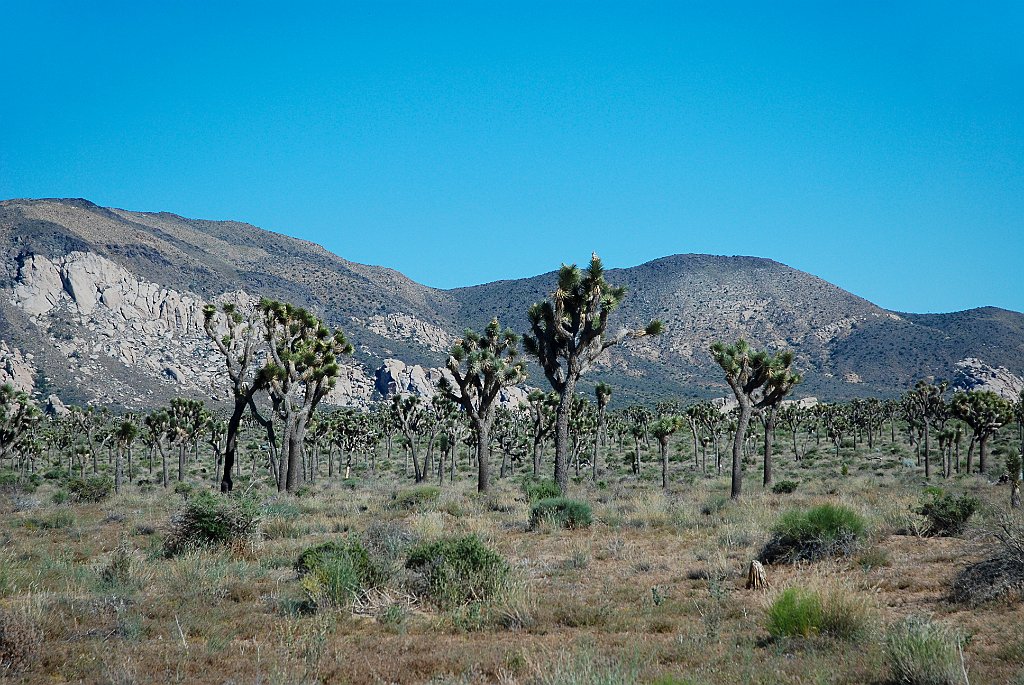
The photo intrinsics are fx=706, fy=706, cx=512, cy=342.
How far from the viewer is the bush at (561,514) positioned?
15141 mm

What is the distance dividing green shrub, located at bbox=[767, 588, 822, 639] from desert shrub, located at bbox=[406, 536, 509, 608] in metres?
3.13

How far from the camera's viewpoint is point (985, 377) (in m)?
114

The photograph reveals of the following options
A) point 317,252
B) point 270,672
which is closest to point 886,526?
point 270,672

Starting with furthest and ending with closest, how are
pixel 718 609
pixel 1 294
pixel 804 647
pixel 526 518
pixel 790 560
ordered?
pixel 1 294, pixel 526 518, pixel 790 560, pixel 718 609, pixel 804 647

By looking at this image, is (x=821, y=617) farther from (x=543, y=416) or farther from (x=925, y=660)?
(x=543, y=416)

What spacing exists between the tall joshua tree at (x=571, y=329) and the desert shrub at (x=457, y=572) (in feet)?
40.2

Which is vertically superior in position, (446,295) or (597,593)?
(446,295)

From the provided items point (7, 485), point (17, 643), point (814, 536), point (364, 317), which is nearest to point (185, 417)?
point (7, 485)

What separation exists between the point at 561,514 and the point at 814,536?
19.0ft

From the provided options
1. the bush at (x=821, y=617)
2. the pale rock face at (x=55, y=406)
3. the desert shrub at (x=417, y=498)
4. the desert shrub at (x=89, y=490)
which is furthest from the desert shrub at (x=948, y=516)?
the pale rock face at (x=55, y=406)

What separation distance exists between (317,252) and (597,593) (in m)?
192

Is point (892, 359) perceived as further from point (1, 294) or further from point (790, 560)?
point (1, 294)

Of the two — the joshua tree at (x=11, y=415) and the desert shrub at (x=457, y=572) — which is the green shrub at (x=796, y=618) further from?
the joshua tree at (x=11, y=415)

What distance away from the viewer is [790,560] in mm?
10758
